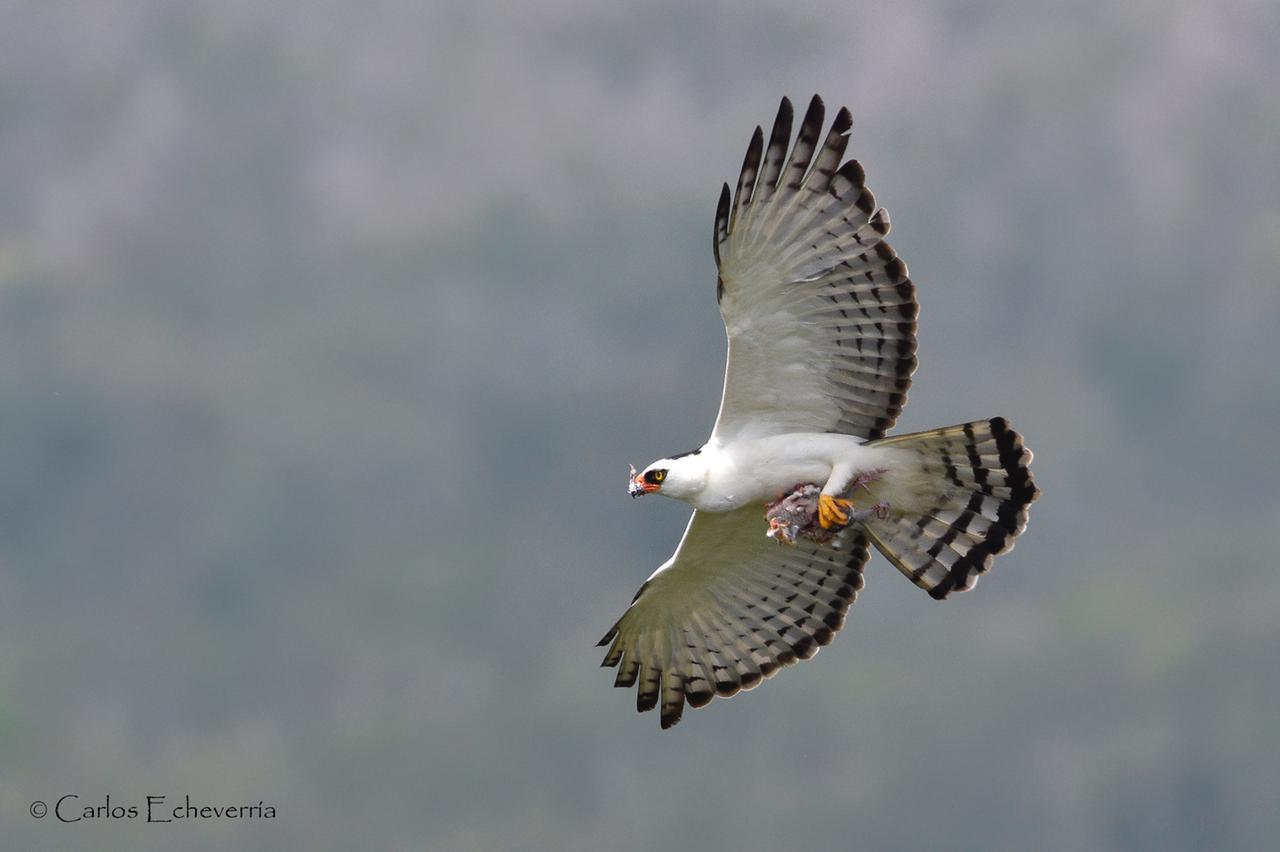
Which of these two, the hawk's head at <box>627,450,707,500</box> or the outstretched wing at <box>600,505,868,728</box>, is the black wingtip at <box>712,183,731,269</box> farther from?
the outstretched wing at <box>600,505,868,728</box>

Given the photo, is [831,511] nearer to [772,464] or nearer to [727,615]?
[772,464]

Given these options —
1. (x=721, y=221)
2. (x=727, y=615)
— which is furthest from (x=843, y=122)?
(x=727, y=615)

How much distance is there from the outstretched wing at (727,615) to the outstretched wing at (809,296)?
1583 millimetres

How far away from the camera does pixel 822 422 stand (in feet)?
51.2

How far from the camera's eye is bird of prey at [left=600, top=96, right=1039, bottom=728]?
14586 mm

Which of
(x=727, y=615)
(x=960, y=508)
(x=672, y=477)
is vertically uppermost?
(x=672, y=477)

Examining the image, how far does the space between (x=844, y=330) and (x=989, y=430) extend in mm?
1402

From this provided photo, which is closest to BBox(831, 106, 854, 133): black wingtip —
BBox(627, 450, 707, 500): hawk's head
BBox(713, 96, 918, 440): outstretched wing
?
BBox(713, 96, 918, 440): outstretched wing

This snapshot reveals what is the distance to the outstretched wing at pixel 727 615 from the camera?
16.9m

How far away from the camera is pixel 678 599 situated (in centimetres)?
1730

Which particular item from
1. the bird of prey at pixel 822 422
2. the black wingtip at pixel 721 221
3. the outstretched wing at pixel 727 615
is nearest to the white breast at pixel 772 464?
the bird of prey at pixel 822 422

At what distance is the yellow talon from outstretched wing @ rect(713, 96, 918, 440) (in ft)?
1.95

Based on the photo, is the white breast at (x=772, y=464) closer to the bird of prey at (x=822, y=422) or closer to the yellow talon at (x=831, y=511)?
the bird of prey at (x=822, y=422)

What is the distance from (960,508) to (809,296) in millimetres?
2290
